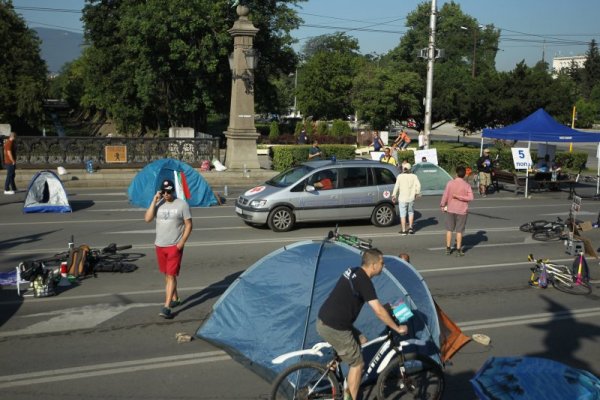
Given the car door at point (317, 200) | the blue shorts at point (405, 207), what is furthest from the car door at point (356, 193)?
the blue shorts at point (405, 207)

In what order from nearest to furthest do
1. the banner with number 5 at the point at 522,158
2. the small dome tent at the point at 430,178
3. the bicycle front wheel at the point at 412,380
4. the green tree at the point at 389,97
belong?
the bicycle front wheel at the point at 412,380
the small dome tent at the point at 430,178
the banner with number 5 at the point at 522,158
the green tree at the point at 389,97

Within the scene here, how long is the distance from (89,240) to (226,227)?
334 cm

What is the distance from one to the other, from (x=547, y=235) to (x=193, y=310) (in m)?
9.73

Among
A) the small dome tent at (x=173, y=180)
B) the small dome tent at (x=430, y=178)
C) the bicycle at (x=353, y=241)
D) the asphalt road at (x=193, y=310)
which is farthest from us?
the small dome tent at (x=430, y=178)

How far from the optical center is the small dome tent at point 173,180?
1758 cm

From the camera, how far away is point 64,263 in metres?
10.3

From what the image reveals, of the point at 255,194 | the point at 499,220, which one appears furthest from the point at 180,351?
the point at 499,220

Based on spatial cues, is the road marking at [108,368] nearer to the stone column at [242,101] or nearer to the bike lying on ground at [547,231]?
the bike lying on ground at [547,231]

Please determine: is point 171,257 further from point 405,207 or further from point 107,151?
point 107,151

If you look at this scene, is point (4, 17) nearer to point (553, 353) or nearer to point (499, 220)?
point (499, 220)

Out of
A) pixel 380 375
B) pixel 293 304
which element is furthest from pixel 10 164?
pixel 380 375

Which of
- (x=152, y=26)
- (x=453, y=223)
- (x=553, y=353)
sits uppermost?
(x=152, y=26)

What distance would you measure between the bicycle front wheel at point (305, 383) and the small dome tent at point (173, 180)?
12.0 meters

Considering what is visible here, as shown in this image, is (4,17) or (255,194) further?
(4,17)
